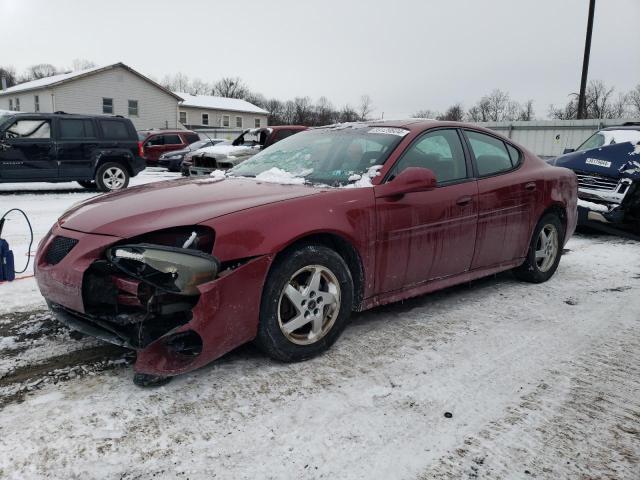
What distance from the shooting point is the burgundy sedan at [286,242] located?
8.70ft

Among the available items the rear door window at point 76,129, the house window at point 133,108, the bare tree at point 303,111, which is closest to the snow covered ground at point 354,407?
the rear door window at point 76,129

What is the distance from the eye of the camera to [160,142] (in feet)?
68.7

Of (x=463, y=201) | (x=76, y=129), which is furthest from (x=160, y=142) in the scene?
(x=463, y=201)

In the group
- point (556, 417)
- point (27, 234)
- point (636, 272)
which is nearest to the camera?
point (556, 417)

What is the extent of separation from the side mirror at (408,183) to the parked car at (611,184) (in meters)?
5.09

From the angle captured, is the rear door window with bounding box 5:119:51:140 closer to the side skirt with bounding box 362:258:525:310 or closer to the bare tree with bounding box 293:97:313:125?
the side skirt with bounding box 362:258:525:310

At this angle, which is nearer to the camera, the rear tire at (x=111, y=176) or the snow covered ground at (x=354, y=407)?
the snow covered ground at (x=354, y=407)

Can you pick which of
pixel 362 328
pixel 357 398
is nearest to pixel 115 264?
pixel 357 398

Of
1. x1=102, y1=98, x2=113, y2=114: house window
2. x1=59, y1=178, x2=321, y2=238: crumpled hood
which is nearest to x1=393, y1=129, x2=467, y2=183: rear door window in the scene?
x1=59, y1=178, x2=321, y2=238: crumpled hood

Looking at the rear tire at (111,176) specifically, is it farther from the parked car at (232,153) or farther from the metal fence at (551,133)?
the metal fence at (551,133)

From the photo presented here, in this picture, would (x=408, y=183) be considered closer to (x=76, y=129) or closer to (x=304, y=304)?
(x=304, y=304)

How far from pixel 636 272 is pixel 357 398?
14.6 feet

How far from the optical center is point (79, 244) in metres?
2.82

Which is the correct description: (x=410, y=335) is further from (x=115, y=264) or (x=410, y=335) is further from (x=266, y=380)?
(x=115, y=264)
